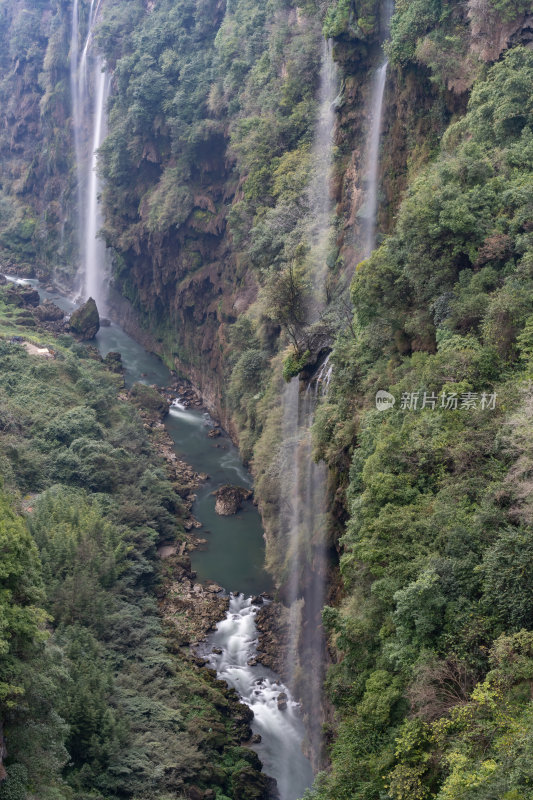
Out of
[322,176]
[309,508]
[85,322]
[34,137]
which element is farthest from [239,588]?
[34,137]

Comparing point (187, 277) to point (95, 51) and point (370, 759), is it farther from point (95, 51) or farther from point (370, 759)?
point (370, 759)

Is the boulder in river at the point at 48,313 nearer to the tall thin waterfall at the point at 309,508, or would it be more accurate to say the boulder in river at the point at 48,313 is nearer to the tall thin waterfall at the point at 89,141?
the tall thin waterfall at the point at 89,141

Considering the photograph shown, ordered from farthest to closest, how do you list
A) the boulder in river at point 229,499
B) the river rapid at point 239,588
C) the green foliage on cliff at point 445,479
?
the boulder in river at point 229,499
the river rapid at point 239,588
the green foliage on cliff at point 445,479

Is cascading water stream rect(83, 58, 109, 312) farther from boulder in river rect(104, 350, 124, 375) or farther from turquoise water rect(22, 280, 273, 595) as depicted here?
boulder in river rect(104, 350, 124, 375)

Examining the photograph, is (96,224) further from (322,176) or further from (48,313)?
(322,176)

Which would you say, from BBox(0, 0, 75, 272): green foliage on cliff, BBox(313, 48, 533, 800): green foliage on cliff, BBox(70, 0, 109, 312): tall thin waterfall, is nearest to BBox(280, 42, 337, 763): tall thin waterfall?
BBox(313, 48, 533, 800): green foliage on cliff

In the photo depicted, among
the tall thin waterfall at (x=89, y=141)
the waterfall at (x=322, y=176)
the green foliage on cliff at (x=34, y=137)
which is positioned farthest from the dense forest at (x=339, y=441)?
the green foliage on cliff at (x=34, y=137)
